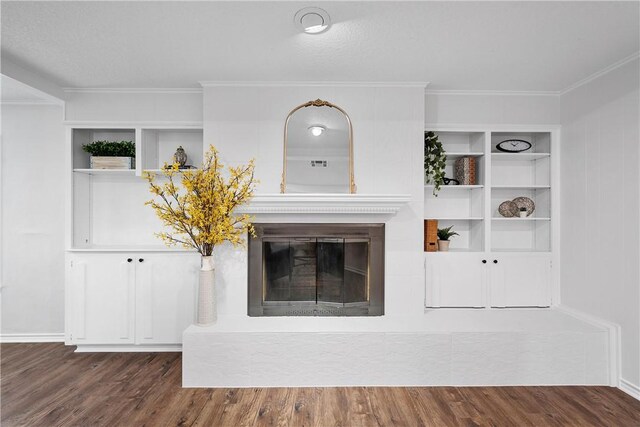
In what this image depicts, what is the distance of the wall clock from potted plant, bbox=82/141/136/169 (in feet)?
11.3

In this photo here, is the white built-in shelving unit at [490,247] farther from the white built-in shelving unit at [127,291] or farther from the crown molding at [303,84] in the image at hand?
the white built-in shelving unit at [127,291]

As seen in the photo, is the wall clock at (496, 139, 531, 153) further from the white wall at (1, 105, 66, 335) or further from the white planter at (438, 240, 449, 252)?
the white wall at (1, 105, 66, 335)

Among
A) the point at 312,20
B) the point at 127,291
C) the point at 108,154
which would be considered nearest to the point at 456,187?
the point at 312,20

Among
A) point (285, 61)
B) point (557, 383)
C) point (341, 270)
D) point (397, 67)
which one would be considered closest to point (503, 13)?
point (397, 67)

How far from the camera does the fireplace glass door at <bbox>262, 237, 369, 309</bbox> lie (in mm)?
3086

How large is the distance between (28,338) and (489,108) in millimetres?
4881

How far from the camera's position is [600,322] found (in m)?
2.74

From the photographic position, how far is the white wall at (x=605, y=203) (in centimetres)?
250

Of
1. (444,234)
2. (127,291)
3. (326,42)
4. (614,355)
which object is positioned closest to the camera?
(326,42)

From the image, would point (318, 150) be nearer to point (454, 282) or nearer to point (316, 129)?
point (316, 129)

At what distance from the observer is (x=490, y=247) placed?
3.38 metres

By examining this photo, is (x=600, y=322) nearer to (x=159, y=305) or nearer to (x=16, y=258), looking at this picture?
(x=159, y=305)

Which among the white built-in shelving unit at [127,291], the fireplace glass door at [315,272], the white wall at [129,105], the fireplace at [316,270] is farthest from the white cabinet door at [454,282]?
the white wall at [129,105]

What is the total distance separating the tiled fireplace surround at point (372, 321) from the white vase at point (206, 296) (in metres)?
0.09
